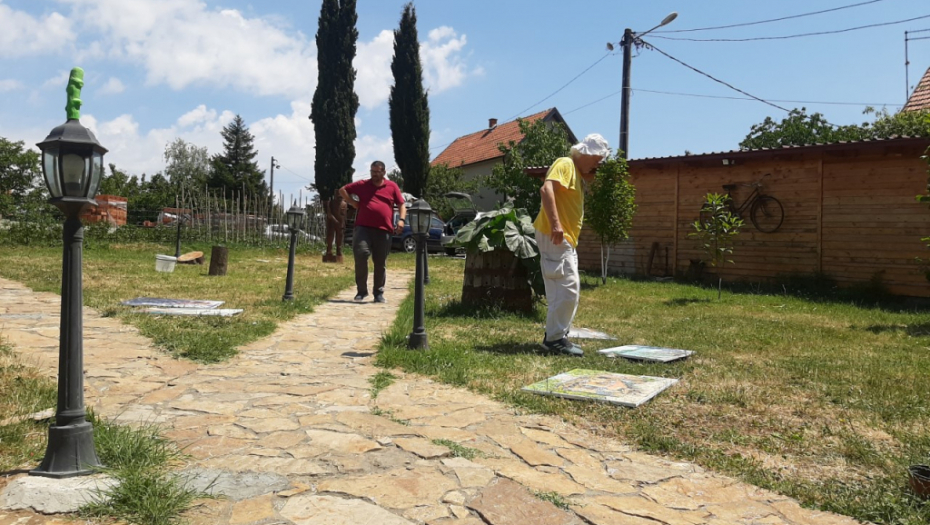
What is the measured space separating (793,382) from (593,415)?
1.71 metres

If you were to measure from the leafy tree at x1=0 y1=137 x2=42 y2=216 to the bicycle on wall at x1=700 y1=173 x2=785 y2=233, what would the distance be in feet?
56.8

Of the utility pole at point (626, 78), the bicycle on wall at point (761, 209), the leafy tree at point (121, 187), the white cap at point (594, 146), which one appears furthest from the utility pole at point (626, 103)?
the leafy tree at point (121, 187)

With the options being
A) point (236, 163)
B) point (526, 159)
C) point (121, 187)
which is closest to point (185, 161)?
point (236, 163)

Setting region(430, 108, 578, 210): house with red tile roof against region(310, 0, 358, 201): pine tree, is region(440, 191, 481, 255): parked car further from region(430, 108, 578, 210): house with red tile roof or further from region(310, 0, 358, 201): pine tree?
region(310, 0, 358, 201): pine tree

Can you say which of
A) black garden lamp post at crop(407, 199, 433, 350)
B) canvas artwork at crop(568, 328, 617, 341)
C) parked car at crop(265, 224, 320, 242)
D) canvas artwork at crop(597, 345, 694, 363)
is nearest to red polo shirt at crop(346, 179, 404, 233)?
black garden lamp post at crop(407, 199, 433, 350)

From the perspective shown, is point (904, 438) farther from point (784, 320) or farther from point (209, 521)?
point (784, 320)

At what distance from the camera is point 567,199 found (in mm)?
5191

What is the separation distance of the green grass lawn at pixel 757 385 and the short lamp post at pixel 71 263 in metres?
2.13

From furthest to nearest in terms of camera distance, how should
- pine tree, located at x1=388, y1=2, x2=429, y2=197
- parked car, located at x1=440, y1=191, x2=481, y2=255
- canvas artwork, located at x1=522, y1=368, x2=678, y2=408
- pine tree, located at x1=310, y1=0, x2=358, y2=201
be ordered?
pine tree, located at x1=388, y1=2, x2=429, y2=197 → pine tree, located at x1=310, y1=0, x2=358, y2=201 → parked car, located at x1=440, y1=191, x2=481, y2=255 → canvas artwork, located at x1=522, y1=368, x2=678, y2=408

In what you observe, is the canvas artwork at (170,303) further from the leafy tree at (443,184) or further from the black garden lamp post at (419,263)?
the leafy tree at (443,184)

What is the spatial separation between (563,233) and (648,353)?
1.15 m

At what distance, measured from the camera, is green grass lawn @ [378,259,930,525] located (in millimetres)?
2707

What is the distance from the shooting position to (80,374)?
98.2 inches

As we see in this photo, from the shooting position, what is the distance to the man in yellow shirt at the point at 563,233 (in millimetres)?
5051
